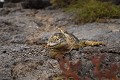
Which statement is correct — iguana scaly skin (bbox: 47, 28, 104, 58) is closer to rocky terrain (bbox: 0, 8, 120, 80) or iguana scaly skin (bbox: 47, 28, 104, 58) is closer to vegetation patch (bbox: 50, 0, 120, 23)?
rocky terrain (bbox: 0, 8, 120, 80)

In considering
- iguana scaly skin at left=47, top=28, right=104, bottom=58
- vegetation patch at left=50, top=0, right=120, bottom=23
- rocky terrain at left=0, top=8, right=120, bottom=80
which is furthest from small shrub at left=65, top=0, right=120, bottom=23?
iguana scaly skin at left=47, top=28, right=104, bottom=58

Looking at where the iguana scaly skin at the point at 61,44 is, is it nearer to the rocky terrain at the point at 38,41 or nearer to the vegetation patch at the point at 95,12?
the rocky terrain at the point at 38,41

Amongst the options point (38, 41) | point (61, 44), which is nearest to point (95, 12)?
point (38, 41)

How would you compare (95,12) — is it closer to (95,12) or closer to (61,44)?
(95,12)

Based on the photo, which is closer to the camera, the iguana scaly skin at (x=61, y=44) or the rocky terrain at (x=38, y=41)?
the rocky terrain at (x=38, y=41)

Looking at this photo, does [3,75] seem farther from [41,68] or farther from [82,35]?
[82,35]

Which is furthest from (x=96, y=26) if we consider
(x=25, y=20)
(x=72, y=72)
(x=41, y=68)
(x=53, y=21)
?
(x=72, y=72)

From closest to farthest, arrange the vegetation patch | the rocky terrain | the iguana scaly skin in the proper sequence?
the rocky terrain
the iguana scaly skin
the vegetation patch

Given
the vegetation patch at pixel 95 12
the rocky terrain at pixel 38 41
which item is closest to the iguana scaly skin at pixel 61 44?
the rocky terrain at pixel 38 41
